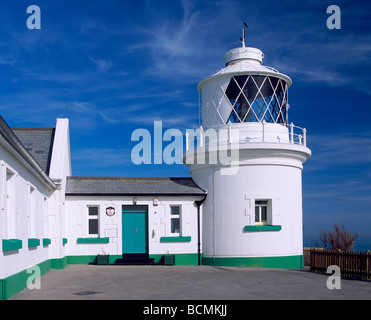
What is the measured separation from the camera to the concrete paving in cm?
1112

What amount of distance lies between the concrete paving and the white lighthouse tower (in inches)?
132

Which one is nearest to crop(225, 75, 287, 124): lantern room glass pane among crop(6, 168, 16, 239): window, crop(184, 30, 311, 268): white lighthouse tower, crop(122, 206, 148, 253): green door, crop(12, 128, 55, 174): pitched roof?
crop(184, 30, 311, 268): white lighthouse tower

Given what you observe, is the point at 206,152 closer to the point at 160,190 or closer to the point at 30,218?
the point at 160,190

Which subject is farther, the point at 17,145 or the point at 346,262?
the point at 346,262

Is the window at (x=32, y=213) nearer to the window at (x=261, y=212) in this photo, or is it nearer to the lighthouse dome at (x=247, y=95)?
the lighthouse dome at (x=247, y=95)

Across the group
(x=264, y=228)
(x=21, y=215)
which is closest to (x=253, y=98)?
(x=264, y=228)

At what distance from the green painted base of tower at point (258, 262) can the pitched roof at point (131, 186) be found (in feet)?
9.75

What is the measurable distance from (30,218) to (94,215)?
7109 millimetres

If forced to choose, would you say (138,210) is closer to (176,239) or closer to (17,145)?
(176,239)

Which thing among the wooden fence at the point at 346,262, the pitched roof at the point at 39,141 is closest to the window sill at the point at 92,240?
the pitched roof at the point at 39,141

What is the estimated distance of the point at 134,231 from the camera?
69.5 feet

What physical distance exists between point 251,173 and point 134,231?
18.4 feet
